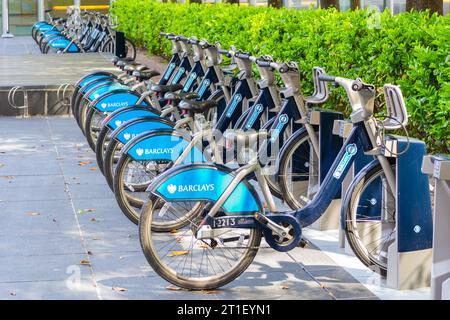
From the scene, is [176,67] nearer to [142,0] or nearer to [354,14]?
[354,14]

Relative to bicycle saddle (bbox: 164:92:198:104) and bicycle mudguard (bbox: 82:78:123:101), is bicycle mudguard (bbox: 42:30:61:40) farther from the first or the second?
bicycle saddle (bbox: 164:92:198:104)

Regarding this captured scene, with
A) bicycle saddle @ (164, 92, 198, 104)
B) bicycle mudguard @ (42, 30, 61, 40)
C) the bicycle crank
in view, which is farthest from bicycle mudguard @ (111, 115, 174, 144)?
bicycle mudguard @ (42, 30, 61, 40)

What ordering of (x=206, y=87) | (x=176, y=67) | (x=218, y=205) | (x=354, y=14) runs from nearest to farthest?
(x=218, y=205) → (x=354, y=14) → (x=206, y=87) → (x=176, y=67)

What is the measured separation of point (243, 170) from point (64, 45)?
1668cm

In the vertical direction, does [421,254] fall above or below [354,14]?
below

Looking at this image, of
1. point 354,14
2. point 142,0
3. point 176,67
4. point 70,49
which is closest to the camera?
point 354,14

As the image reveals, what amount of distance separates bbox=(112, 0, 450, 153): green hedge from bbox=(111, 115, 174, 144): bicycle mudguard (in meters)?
1.48

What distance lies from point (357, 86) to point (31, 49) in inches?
822

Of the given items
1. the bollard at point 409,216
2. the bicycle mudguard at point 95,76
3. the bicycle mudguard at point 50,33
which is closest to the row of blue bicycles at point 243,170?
the bollard at point 409,216

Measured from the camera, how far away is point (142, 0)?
25.4 m

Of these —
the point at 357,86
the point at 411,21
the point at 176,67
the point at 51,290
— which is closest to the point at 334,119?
the point at 411,21

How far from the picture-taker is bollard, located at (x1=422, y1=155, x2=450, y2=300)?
536 cm

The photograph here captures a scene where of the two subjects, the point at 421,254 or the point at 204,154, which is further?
the point at 204,154

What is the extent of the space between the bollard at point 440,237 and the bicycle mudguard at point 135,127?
2903mm
